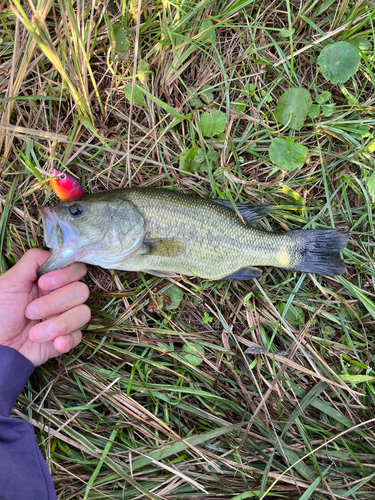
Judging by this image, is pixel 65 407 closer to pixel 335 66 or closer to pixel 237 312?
pixel 237 312

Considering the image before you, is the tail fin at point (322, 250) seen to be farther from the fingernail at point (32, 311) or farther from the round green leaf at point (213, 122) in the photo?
the fingernail at point (32, 311)

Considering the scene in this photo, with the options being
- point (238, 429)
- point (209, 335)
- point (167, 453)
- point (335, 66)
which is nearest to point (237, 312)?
point (209, 335)

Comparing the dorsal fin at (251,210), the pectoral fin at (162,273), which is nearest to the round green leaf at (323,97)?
the dorsal fin at (251,210)

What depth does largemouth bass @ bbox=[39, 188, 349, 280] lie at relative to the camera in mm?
2699

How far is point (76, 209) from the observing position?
2.70 m

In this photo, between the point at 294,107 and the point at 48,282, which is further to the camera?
the point at 294,107

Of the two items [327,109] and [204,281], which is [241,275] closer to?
[204,281]

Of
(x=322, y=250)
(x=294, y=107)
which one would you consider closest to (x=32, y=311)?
(x=322, y=250)

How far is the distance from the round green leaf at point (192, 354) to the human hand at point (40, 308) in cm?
95

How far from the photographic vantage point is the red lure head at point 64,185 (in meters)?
2.80

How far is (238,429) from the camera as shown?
2967 millimetres

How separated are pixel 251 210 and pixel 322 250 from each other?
77cm

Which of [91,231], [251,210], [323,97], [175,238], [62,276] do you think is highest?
[323,97]

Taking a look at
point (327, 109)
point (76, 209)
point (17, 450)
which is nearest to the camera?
point (17, 450)
